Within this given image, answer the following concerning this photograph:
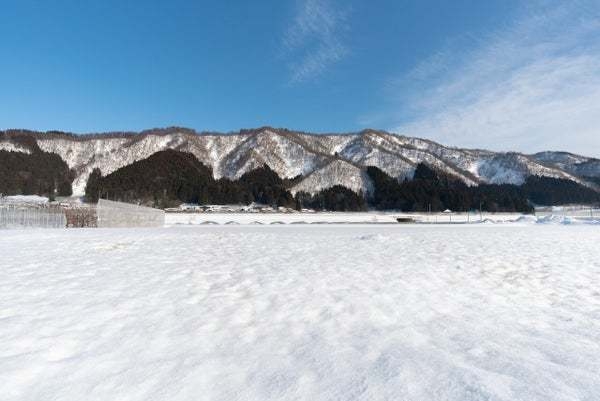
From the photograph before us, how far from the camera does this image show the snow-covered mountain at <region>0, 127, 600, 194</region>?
484 ft

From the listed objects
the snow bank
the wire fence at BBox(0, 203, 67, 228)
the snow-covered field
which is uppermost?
the snow bank

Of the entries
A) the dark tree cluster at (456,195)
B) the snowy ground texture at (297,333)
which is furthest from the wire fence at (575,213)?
the snowy ground texture at (297,333)

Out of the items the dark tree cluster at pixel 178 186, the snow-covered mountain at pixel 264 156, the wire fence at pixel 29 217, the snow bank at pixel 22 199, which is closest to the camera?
the wire fence at pixel 29 217

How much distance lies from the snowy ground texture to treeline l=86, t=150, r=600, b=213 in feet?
309

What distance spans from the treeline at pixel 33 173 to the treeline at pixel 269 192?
33.8 feet

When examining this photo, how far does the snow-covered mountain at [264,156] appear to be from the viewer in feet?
484

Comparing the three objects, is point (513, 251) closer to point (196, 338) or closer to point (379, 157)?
point (196, 338)

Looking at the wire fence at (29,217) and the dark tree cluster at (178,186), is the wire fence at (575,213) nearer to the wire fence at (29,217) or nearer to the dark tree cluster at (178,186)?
the wire fence at (29,217)

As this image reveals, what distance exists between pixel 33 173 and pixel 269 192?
8359cm

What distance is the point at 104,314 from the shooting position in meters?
5.05

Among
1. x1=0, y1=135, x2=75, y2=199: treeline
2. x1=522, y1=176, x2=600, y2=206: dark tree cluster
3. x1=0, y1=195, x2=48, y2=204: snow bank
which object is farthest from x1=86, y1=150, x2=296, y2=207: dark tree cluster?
x1=522, y1=176, x2=600, y2=206: dark tree cluster

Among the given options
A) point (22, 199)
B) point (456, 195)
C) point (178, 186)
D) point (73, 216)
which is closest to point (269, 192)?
point (178, 186)

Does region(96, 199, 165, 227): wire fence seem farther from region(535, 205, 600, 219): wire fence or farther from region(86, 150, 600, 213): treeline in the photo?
region(86, 150, 600, 213): treeline

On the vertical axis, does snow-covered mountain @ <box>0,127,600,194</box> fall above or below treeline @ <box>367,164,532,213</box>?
above
